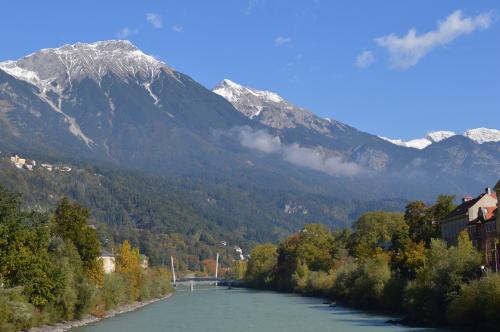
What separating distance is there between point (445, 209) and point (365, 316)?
20957 millimetres

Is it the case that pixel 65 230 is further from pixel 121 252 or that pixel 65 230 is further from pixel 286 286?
pixel 286 286

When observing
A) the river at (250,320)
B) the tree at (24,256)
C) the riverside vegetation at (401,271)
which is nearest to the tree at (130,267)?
the river at (250,320)

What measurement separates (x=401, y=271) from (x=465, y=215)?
11.5 meters

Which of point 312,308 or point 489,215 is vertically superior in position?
point 489,215

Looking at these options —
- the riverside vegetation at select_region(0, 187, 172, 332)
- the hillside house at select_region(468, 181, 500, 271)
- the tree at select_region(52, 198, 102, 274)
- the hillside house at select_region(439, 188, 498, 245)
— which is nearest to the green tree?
the hillside house at select_region(468, 181, 500, 271)

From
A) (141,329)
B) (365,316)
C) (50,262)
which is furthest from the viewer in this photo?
(365,316)

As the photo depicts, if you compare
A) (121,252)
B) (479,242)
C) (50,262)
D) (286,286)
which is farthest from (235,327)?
(286,286)

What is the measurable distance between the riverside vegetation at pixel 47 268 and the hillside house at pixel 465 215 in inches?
1738

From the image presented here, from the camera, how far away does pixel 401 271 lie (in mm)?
98938

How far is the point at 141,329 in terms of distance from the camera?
84812mm

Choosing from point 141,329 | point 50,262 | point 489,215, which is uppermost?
point 489,215

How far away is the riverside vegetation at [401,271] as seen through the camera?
67.5 metres

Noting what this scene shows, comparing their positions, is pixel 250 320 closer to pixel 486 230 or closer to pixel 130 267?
pixel 486 230

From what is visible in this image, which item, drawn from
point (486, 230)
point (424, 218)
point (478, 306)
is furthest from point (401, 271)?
point (478, 306)
